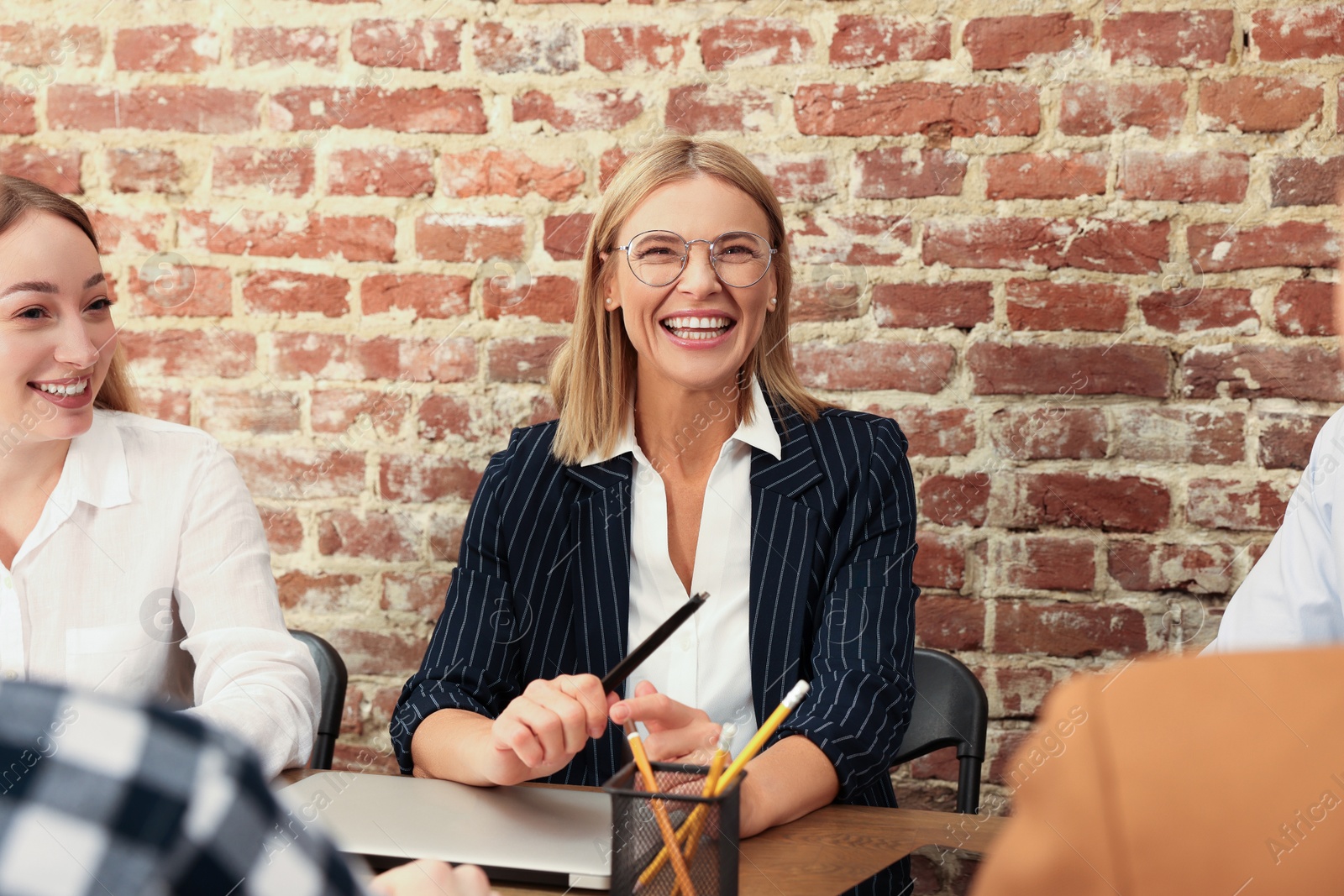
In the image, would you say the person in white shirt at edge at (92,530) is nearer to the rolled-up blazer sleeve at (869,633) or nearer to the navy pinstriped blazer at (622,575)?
the navy pinstriped blazer at (622,575)

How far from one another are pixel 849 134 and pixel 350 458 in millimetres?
923

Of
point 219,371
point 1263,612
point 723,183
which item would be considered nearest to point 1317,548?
point 1263,612

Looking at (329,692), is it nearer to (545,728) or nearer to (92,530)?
(92,530)

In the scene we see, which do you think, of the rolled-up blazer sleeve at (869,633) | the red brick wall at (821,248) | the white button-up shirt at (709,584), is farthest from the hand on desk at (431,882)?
the red brick wall at (821,248)

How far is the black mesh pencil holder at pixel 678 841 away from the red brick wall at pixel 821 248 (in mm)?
1045

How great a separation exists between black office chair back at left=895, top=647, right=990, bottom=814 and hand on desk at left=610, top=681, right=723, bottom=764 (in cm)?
46

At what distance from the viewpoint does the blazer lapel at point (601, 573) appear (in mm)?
1363

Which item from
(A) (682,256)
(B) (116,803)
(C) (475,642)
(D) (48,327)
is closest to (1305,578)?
(A) (682,256)

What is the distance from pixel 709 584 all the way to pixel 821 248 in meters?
0.58

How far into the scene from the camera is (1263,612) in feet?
3.71

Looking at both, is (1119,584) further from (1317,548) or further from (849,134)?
(849,134)

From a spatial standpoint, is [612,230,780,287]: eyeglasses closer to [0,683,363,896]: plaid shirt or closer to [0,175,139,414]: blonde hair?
[0,175,139,414]: blonde hair

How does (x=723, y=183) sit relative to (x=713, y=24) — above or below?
below

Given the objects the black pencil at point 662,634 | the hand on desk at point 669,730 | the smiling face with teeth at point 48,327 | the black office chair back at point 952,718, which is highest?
the smiling face with teeth at point 48,327
